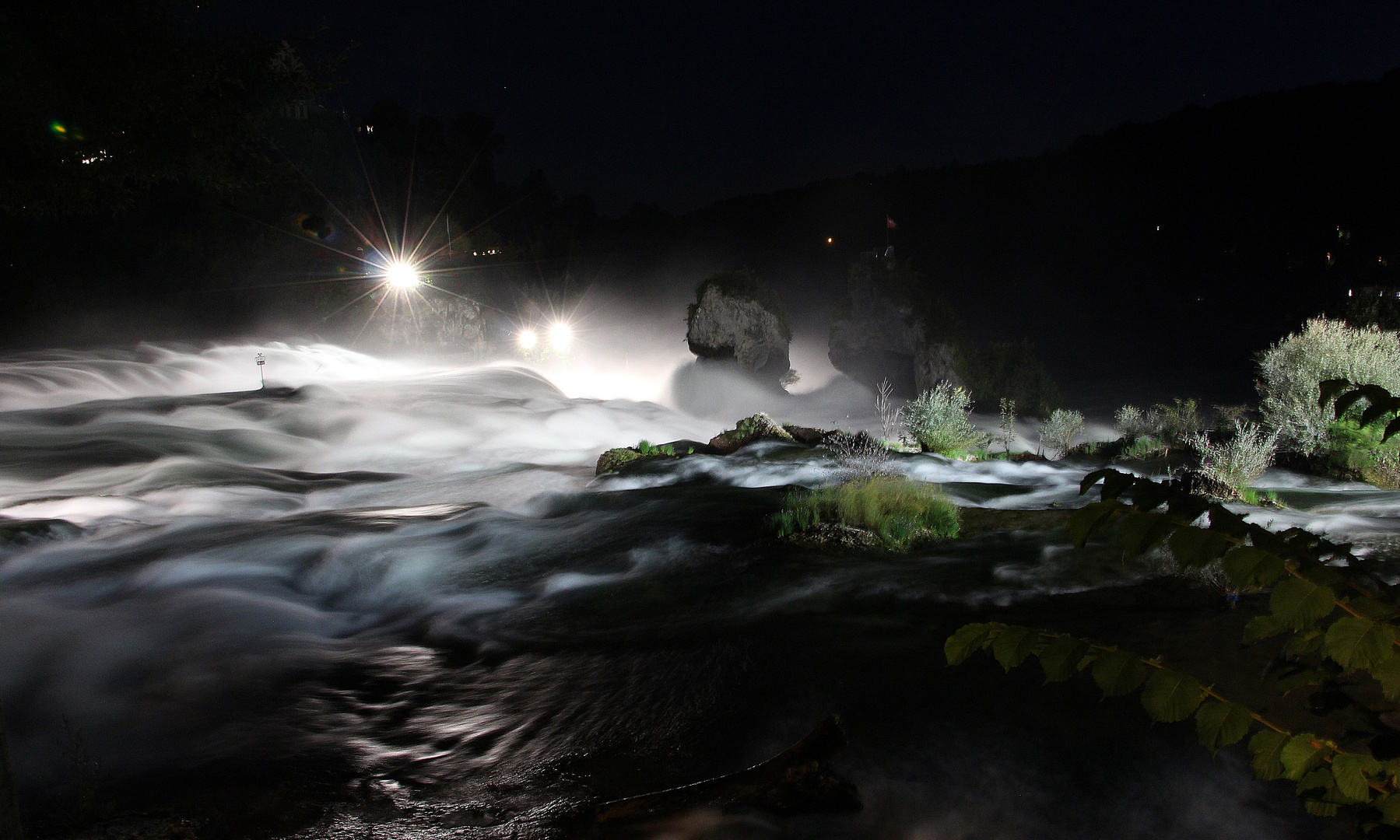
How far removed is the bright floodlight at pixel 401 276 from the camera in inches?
1312

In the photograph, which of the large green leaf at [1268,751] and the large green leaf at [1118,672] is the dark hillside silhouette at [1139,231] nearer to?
the large green leaf at [1268,751]

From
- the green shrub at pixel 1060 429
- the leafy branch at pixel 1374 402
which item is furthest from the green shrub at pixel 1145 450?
the leafy branch at pixel 1374 402

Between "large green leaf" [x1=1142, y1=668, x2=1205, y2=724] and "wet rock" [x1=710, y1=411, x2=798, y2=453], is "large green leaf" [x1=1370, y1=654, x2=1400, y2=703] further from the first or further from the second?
"wet rock" [x1=710, y1=411, x2=798, y2=453]

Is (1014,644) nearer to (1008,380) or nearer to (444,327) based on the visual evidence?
(444,327)

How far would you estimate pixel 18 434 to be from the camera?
40.2ft

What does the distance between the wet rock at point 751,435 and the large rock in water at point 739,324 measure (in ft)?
74.6

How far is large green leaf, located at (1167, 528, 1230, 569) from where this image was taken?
1.37m

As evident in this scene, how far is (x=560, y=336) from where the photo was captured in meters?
42.3

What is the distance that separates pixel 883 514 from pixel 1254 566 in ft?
21.5

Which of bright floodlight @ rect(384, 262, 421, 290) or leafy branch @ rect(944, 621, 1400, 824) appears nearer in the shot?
leafy branch @ rect(944, 621, 1400, 824)

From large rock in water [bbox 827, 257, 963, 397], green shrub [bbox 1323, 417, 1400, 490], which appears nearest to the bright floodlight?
large rock in water [bbox 827, 257, 963, 397]

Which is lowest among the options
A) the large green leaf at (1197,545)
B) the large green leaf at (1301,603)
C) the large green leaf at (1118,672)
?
the large green leaf at (1118,672)

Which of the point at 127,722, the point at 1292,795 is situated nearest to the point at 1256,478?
the point at 1292,795

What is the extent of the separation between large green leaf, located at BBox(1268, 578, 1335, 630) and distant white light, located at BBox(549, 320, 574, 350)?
40.9m
